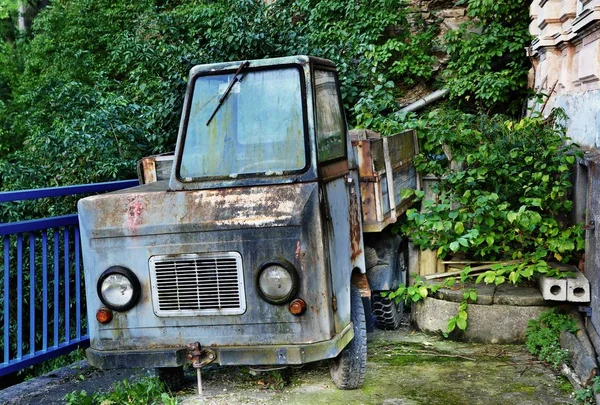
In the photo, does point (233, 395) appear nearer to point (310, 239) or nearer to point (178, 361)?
point (178, 361)

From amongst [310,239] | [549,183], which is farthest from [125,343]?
[549,183]

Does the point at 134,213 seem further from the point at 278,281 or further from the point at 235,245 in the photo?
the point at 278,281

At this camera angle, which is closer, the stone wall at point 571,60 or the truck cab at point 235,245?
the truck cab at point 235,245

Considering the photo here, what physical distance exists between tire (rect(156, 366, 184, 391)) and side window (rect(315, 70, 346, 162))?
1.95 m

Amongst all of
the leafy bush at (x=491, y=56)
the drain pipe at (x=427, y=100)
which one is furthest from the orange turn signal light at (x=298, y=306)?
the drain pipe at (x=427, y=100)

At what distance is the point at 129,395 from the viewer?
17.0 feet

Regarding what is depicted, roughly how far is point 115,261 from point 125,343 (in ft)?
1.81

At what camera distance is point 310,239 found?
14.9 feet

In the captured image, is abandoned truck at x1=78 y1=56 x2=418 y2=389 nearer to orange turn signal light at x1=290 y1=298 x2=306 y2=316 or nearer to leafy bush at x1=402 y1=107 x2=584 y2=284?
orange turn signal light at x1=290 y1=298 x2=306 y2=316

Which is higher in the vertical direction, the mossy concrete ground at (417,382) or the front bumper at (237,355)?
the front bumper at (237,355)

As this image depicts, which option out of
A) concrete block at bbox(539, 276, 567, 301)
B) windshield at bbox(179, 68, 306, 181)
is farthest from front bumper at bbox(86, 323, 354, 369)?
concrete block at bbox(539, 276, 567, 301)

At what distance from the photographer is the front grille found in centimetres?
466

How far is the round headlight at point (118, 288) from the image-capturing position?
4.73 m

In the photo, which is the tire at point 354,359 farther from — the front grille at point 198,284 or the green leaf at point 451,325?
the green leaf at point 451,325
